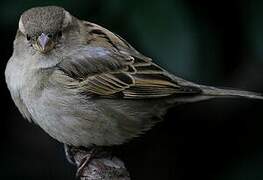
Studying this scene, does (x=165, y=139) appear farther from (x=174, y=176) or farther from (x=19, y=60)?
(x=19, y=60)

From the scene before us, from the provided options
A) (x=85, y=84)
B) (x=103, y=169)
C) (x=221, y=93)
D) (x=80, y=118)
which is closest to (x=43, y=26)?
(x=85, y=84)

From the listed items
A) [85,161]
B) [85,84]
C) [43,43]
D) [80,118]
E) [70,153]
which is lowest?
[70,153]

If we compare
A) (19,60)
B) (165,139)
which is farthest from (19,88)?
(165,139)

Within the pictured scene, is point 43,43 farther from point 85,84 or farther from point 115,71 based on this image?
point 115,71

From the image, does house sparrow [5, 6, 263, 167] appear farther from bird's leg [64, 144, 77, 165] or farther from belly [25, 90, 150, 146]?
bird's leg [64, 144, 77, 165]

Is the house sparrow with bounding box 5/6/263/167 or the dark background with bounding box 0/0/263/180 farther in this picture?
the dark background with bounding box 0/0/263/180

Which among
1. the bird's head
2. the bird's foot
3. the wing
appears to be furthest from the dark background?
the bird's foot
